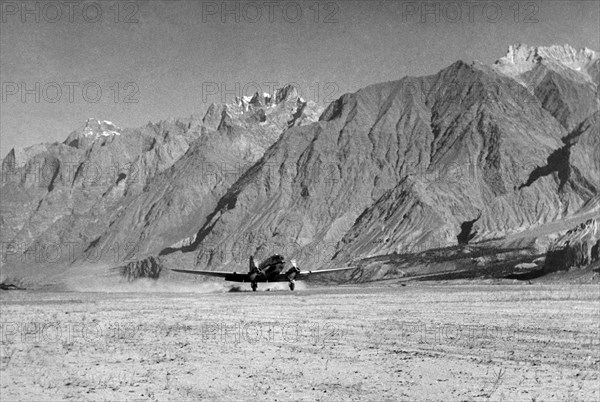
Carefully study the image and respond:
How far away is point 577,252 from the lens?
317 ft

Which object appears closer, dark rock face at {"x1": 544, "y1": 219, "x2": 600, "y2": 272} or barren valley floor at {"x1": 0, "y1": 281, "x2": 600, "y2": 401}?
barren valley floor at {"x1": 0, "y1": 281, "x2": 600, "y2": 401}

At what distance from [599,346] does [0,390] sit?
65.9 feet

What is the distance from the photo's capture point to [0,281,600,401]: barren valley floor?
17.8 metres

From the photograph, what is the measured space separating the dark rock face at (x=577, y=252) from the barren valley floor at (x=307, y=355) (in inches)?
2517

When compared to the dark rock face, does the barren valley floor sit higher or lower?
lower

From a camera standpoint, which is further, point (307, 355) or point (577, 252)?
point (577, 252)

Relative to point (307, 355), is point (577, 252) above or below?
above

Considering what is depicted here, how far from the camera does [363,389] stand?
59.3 ft

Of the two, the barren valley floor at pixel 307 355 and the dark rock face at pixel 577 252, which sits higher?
the dark rock face at pixel 577 252

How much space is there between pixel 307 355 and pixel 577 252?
84232 millimetres

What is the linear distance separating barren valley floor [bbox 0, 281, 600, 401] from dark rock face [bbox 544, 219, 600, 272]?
6393cm

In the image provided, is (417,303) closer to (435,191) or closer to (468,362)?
(468,362)

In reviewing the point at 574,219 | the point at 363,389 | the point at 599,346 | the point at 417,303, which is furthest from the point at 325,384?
the point at 574,219

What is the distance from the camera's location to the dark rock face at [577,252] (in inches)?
3743
